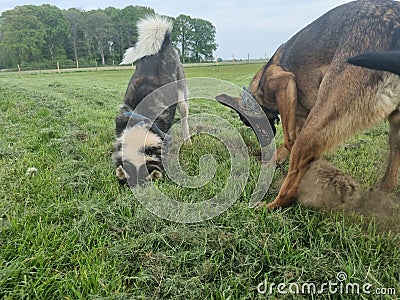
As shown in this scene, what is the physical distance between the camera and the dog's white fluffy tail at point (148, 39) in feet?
15.2

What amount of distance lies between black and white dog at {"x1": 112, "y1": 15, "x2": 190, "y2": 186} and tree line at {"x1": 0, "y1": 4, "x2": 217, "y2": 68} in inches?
1833

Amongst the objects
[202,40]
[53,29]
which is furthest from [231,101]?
[53,29]

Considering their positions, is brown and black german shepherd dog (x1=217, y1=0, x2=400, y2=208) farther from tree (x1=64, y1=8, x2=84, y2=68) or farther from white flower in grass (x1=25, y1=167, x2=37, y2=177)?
tree (x1=64, y1=8, x2=84, y2=68)

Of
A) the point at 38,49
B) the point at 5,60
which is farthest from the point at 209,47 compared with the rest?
the point at 5,60

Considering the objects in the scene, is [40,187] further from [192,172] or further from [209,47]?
[209,47]

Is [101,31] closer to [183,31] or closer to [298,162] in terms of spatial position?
[183,31]

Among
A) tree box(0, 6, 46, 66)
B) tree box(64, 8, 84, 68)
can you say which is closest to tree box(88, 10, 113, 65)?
tree box(64, 8, 84, 68)

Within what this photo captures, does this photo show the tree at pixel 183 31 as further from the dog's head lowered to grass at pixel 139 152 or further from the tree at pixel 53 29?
the dog's head lowered to grass at pixel 139 152

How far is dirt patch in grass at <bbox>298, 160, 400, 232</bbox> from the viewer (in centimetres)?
223

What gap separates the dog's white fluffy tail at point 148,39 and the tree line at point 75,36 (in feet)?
152

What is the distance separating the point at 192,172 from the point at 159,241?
131 cm

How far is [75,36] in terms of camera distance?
58.0 meters

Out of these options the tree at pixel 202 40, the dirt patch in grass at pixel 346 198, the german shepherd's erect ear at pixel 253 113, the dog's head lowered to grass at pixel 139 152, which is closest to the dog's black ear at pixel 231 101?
the german shepherd's erect ear at pixel 253 113

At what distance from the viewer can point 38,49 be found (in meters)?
51.4
